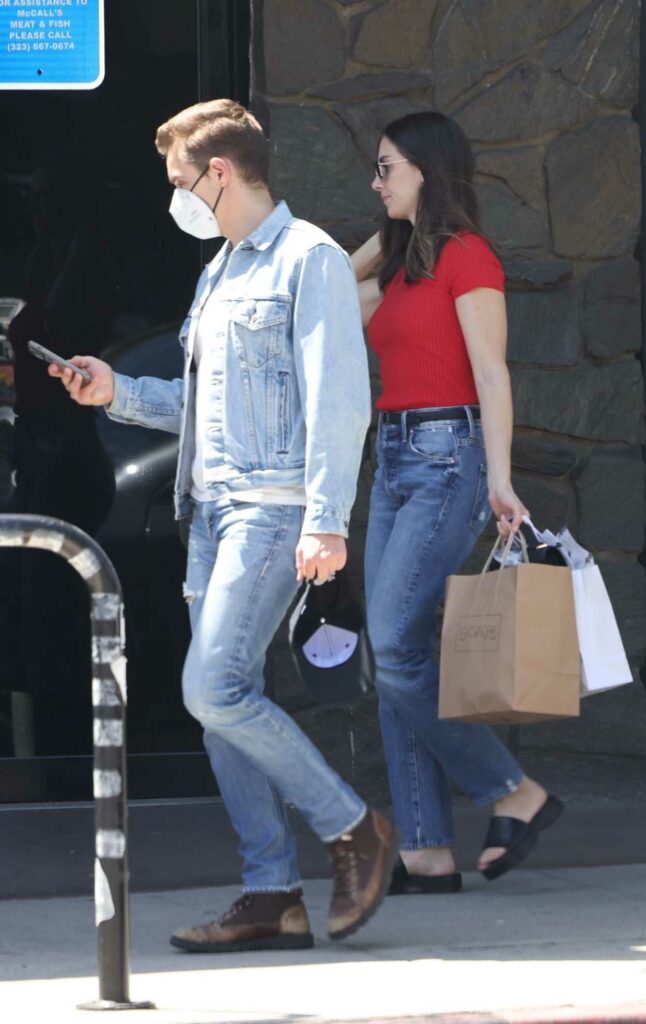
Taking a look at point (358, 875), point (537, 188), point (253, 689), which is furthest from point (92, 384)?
point (537, 188)

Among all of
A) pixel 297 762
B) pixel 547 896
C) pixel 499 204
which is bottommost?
pixel 547 896

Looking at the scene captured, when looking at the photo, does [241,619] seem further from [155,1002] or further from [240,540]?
[155,1002]

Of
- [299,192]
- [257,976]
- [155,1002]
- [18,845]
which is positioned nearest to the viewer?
[155,1002]

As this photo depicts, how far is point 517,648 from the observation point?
4.52 metres

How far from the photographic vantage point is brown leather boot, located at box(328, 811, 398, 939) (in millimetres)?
4312

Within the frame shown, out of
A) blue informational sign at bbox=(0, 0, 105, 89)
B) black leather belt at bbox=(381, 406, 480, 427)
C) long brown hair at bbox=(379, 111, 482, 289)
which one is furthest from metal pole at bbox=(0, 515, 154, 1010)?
blue informational sign at bbox=(0, 0, 105, 89)

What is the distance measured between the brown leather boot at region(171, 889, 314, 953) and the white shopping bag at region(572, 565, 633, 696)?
0.91m

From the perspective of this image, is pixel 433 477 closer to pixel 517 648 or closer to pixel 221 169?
pixel 517 648

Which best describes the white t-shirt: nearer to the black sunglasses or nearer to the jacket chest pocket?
the jacket chest pocket

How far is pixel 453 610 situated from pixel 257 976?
107cm

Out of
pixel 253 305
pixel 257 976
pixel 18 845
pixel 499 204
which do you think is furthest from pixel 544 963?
pixel 499 204

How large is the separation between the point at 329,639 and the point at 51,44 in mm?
2670

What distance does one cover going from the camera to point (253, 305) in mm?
4332

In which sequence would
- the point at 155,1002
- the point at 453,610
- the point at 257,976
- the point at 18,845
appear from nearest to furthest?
the point at 155,1002, the point at 257,976, the point at 453,610, the point at 18,845
